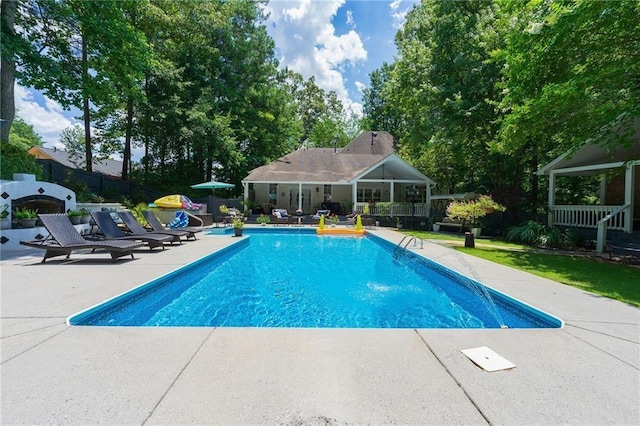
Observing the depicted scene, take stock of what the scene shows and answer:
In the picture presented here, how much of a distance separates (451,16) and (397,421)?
74.1 ft

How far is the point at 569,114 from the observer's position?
9.79m

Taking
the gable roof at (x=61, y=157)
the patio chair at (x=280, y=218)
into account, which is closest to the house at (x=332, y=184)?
the patio chair at (x=280, y=218)

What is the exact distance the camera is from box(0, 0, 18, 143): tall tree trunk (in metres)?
12.1

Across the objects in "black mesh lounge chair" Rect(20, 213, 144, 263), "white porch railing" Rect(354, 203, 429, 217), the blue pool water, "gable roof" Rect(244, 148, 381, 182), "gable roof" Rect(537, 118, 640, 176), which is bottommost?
the blue pool water

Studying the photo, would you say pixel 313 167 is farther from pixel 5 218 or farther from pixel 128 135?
pixel 5 218

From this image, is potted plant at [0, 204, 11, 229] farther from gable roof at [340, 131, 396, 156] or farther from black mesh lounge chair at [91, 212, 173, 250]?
gable roof at [340, 131, 396, 156]

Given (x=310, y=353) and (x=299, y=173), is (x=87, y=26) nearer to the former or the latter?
(x=299, y=173)

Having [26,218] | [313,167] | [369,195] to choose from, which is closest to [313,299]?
[26,218]

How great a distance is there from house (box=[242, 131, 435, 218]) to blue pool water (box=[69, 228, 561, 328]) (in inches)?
492

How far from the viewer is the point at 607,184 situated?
15.5m

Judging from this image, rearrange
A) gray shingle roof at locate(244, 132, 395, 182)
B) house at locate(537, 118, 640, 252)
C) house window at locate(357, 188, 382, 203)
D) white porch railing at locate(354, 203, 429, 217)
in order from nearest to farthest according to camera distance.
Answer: house at locate(537, 118, 640, 252), white porch railing at locate(354, 203, 429, 217), gray shingle roof at locate(244, 132, 395, 182), house window at locate(357, 188, 382, 203)

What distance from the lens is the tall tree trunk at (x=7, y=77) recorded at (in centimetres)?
1212

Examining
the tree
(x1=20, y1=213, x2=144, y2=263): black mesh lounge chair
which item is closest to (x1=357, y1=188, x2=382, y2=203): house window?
the tree

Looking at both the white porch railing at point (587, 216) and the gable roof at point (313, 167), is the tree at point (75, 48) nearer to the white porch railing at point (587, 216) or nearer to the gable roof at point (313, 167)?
the gable roof at point (313, 167)
